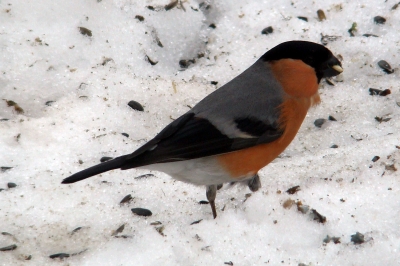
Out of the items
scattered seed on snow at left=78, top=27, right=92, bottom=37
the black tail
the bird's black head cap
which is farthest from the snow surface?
the bird's black head cap

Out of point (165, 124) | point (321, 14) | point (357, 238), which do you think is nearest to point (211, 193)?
point (357, 238)

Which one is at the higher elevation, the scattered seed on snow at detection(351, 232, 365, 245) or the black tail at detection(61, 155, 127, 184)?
the black tail at detection(61, 155, 127, 184)

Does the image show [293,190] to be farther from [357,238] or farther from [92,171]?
[92,171]

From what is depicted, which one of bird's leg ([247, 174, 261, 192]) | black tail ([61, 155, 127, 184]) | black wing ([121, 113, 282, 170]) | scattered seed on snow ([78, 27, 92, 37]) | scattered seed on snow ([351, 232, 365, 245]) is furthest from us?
scattered seed on snow ([78, 27, 92, 37])

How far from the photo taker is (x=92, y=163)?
449 cm

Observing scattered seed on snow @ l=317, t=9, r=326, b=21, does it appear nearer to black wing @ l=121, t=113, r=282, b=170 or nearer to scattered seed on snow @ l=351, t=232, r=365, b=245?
black wing @ l=121, t=113, r=282, b=170

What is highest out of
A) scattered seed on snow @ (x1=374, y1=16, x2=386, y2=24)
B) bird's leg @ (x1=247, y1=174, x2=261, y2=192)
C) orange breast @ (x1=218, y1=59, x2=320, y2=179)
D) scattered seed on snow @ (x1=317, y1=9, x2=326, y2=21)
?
orange breast @ (x1=218, y1=59, x2=320, y2=179)

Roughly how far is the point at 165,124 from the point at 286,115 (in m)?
1.23

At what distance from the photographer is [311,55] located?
4.27 meters

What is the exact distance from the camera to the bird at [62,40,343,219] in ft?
12.6

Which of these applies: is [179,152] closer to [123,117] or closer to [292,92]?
[292,92]

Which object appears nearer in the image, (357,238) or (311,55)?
(357,238)

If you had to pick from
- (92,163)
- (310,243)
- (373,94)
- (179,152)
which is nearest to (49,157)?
(92,163)

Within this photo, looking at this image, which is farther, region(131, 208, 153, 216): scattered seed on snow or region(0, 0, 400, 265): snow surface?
region(131, 208, 153, 216): scattered seed on snow
